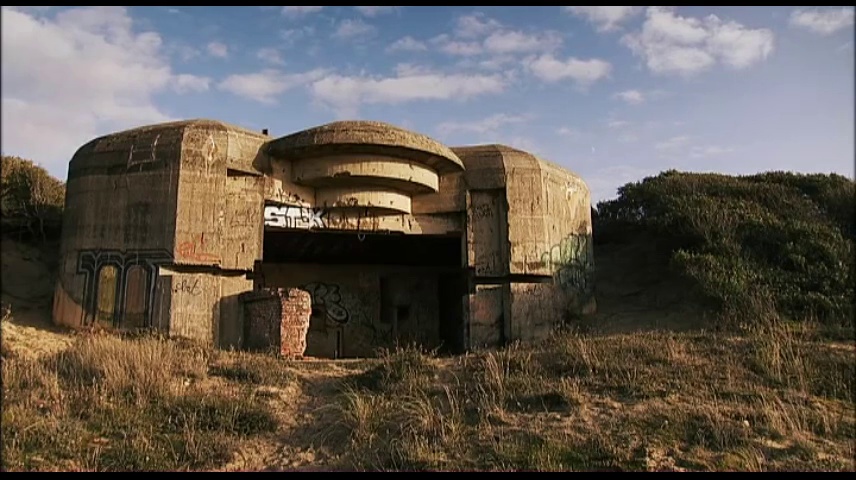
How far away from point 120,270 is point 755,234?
13165 mm

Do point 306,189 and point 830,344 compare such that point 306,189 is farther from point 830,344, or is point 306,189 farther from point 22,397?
point 830,344

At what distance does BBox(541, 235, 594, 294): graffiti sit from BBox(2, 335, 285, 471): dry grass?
709cm

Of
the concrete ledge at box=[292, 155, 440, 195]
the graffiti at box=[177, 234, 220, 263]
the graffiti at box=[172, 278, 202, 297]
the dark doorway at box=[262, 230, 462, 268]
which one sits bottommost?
the graffiti at box=[172, 278, 202, 297]

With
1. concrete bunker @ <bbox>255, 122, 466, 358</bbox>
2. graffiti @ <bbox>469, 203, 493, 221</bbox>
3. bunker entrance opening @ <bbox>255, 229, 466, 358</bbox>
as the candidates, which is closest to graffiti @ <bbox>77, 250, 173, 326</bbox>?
concrete bunker @ <bbox>255, 122, 466, 358</bbox>

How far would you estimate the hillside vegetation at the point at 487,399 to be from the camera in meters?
7.73

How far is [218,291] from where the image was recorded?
13.5 m

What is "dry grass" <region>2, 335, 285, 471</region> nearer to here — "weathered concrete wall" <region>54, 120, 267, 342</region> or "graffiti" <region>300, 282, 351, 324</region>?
"weathered concrete wall" <region>54, 120, 267, 342</region>

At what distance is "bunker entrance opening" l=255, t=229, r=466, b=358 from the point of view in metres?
17.8

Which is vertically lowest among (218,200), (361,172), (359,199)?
(218,200)

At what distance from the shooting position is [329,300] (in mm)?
18469

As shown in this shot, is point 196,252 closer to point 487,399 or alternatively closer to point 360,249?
point 360,249

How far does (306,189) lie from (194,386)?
18.8 feet

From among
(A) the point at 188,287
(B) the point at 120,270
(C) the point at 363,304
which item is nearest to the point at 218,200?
(A) the point at 188,287

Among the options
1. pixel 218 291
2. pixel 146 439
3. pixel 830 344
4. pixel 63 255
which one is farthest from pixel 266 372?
pixel 830 344
